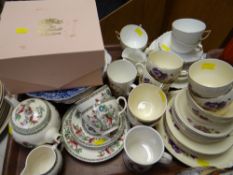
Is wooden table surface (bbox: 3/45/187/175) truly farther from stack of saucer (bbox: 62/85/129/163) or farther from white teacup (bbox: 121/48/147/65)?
white teacup (bbox: 121/48/147/65)

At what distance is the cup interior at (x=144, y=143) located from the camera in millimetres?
542

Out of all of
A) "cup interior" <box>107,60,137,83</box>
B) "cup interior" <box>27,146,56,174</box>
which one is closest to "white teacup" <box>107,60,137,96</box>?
"cup interior" <box>107,60,137,83</box>

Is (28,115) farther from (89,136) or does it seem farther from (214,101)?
(214,101)

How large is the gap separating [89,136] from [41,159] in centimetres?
13

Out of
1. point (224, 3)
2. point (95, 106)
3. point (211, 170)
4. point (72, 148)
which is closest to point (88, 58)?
point (95, 106)

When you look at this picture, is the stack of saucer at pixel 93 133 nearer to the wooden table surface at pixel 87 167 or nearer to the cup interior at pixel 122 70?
the wooden table surface at pixel 87 167

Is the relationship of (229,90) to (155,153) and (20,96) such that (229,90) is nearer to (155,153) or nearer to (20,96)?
(155,153)

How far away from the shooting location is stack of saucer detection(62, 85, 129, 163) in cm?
53

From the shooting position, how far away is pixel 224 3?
3.65 ft

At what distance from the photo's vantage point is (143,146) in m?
0.57

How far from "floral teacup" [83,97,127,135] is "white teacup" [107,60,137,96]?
0.09 meters

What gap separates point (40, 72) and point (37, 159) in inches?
8.6

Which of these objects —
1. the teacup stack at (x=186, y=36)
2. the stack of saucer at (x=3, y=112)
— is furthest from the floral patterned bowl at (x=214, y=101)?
the stack of saucer at (x=3, y=112)

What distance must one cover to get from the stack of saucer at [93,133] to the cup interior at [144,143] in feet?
Answer: 0.10
